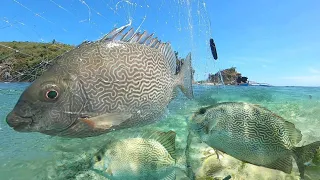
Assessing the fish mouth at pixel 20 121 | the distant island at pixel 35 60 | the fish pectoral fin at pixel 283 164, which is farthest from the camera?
the distant island at pixel 35 60

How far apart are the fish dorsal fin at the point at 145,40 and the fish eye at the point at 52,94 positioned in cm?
62

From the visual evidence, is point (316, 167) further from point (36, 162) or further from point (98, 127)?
point (36, 162)

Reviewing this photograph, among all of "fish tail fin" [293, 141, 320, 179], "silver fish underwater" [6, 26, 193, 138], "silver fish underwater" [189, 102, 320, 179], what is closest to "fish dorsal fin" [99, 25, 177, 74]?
"silver fish underwater" [6, 26, 193, 138]

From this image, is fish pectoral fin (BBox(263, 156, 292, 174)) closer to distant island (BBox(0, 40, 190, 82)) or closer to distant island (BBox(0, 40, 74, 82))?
distant island (BBox(0, 40, 190, 82))

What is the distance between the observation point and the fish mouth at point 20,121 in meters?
2.19

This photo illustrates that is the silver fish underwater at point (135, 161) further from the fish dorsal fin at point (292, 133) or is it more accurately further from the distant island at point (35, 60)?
the fish dorsal fin at point (292, 133)

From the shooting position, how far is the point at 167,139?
3564 mm

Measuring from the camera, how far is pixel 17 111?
7.25 feet

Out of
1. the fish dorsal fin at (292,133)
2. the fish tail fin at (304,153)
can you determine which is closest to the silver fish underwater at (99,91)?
the fish dorsal fin at (292,133)

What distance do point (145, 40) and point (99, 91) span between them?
0.72m

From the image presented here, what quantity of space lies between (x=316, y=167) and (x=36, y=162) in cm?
511

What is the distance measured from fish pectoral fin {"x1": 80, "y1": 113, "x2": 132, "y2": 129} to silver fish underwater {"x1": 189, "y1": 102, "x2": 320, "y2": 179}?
138cm

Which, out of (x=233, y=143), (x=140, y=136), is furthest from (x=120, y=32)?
(x=233, y=143)

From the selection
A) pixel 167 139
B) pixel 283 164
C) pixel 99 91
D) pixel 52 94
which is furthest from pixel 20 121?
pixel 283 164
